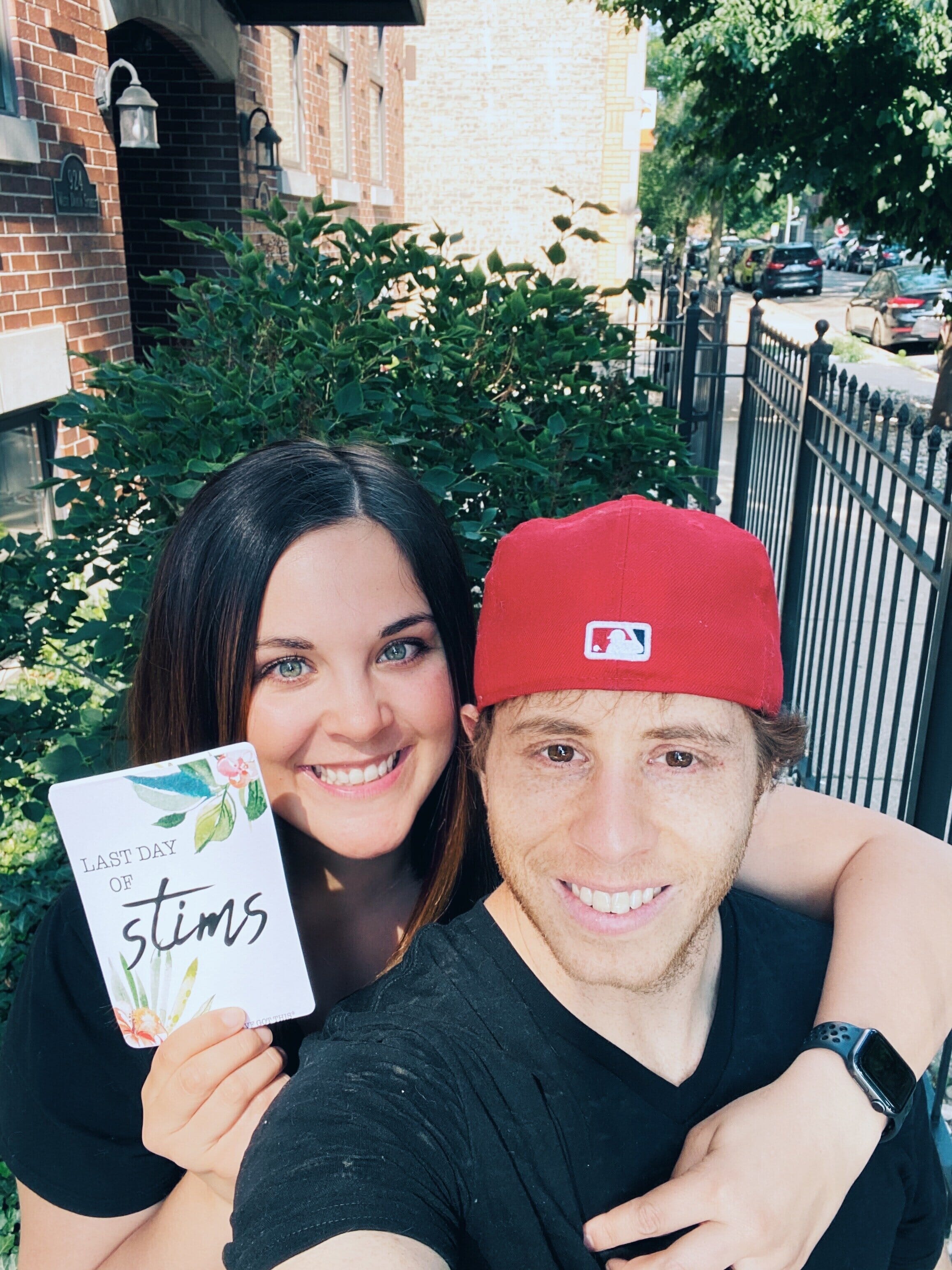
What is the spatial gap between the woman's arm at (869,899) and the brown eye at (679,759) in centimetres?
40

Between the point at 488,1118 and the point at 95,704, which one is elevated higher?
the point at 488,1118

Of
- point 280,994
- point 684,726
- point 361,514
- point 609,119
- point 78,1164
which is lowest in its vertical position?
point 78,1164

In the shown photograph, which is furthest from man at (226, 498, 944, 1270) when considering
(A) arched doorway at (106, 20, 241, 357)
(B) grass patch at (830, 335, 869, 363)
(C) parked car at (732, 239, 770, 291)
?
(C) parked car at (732, 239, 770, 291)

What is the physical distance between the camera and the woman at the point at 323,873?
1.46 m

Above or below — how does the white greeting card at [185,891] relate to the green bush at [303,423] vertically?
below

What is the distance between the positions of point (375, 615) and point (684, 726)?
2.07ft

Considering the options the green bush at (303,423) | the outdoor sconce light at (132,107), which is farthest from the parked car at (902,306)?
the green bush at (303,423)

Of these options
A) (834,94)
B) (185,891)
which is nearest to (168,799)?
(185,891)

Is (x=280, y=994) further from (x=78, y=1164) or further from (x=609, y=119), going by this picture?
(x=609, y=119)

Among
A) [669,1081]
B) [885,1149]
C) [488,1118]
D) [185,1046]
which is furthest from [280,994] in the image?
[885,1149]

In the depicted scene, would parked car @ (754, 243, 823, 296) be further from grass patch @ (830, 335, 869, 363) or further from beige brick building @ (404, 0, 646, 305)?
grass patch @ (830, 335, 869, 363)

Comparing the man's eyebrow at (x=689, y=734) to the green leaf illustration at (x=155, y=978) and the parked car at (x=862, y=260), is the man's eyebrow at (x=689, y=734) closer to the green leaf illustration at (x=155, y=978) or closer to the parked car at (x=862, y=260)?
the green leaf illustration at (x=155, y=978)

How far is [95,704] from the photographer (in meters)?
3.02

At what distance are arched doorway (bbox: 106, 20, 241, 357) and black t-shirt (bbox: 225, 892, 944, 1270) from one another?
8075mm
